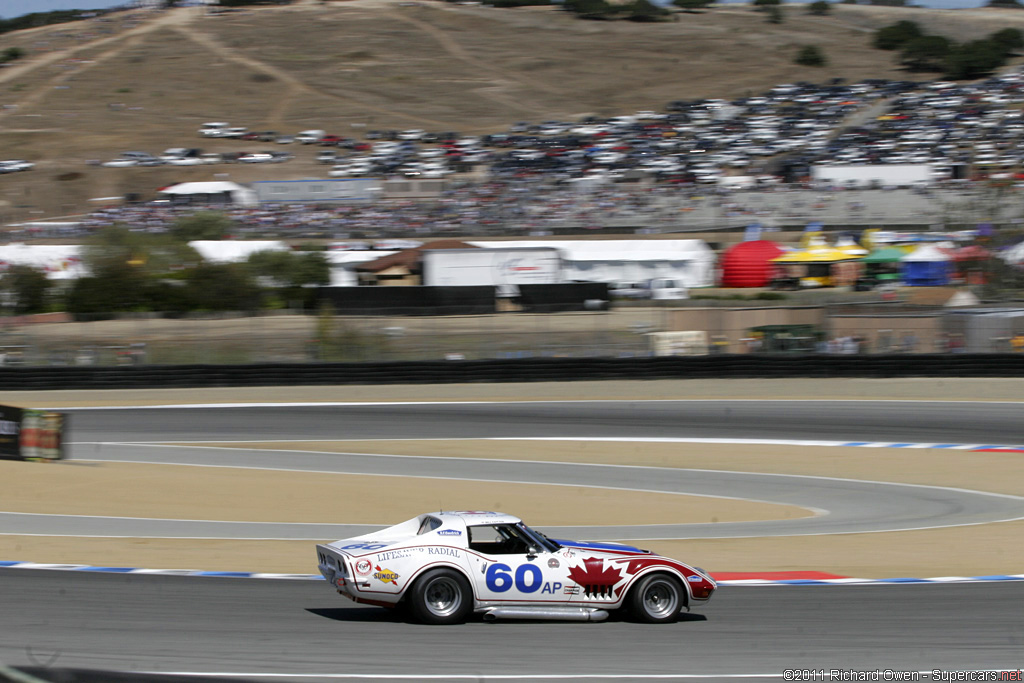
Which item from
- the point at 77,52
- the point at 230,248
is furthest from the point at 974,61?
the point at 77,52

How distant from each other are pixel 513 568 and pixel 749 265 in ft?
119

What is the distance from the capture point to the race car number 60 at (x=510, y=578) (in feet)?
22.5

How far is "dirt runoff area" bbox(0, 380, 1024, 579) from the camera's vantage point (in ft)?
31.2

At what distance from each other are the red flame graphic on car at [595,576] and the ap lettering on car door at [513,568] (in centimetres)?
10

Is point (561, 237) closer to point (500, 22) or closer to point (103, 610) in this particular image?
point (103, 610)

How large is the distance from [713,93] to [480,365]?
71.9m

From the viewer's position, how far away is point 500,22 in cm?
11681

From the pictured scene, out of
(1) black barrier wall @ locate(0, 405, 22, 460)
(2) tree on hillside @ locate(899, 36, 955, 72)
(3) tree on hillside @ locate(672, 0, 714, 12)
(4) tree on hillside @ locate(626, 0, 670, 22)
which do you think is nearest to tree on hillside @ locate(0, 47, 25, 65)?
(4) tree on hillside @ locate(626, 0, 670, 22)

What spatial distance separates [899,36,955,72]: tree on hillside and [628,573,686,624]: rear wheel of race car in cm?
9925

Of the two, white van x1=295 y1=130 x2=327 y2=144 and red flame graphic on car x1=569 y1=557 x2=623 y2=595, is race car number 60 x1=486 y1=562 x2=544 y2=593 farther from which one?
white van x1=295 y1=130 x2=327 y2=144

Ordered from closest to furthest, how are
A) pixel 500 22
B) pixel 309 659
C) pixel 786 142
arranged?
pixel 309 659, pixel 786 142, pixel 500 22

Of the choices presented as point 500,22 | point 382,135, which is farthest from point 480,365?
point 500,22

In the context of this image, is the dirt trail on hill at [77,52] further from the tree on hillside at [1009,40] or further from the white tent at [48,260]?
the tree on hillside at [1009,40]

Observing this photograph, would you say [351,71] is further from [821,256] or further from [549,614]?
[549,614]
